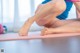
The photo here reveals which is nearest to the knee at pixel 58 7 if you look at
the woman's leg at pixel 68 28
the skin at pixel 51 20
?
the skin at pixel 51 20

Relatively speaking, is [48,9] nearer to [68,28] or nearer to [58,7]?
[58,7]

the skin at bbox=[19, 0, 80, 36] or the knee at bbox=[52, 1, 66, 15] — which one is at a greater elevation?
the knee at bbox=[52, 1, 66, 15]

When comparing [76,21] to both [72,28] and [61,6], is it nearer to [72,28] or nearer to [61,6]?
[72,28]

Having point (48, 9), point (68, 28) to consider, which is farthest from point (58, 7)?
point (68, 28)

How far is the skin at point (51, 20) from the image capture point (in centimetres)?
81

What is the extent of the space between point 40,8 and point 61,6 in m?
0.10

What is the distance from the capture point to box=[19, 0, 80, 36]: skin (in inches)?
31.7

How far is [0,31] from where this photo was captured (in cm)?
134

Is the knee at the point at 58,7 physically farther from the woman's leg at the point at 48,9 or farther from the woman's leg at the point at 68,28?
the woman's leg at the point at 68,28

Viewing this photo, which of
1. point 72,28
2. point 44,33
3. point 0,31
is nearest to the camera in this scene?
point 44,33

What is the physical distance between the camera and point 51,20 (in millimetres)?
916

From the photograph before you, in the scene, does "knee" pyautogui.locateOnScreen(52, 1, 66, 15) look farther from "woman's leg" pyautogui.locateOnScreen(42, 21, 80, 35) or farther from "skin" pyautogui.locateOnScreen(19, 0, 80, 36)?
"woman's leg" pyautogui.locateOnScreen(42, 21, 80, 35)

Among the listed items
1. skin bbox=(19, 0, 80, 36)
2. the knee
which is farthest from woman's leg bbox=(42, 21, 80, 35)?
the knee

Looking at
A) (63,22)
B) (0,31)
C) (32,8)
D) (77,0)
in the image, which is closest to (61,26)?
(63,22)
